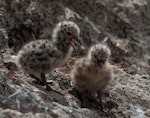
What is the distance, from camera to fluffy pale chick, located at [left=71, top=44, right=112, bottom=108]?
26.8 feet

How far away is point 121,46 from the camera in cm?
1144

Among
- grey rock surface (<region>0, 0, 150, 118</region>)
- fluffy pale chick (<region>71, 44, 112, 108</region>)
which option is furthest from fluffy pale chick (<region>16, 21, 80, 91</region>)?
fluffy pale chick (<region>71, 44, 112, 108</region>)

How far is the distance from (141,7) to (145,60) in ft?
5.73

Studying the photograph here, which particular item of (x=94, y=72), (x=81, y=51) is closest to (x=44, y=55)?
(x=94, y=72)

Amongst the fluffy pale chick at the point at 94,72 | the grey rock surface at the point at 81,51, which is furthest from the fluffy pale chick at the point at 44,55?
the fluffy pale chick at the point at 94,72

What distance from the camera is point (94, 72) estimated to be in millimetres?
8148

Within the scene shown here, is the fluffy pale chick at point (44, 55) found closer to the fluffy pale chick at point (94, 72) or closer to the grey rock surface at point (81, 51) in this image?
the grey rock surface at point (81, 51)

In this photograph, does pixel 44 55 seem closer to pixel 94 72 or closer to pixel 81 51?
pixel 94 72

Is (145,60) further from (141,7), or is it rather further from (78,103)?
(78,103)

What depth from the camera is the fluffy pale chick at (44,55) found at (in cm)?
780

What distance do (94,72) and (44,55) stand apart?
0.89 meters

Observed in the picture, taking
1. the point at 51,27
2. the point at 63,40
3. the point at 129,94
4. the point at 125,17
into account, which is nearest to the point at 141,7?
the point at 125,17

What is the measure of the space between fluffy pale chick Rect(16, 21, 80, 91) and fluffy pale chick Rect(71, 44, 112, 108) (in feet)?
1.18

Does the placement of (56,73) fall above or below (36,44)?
below
